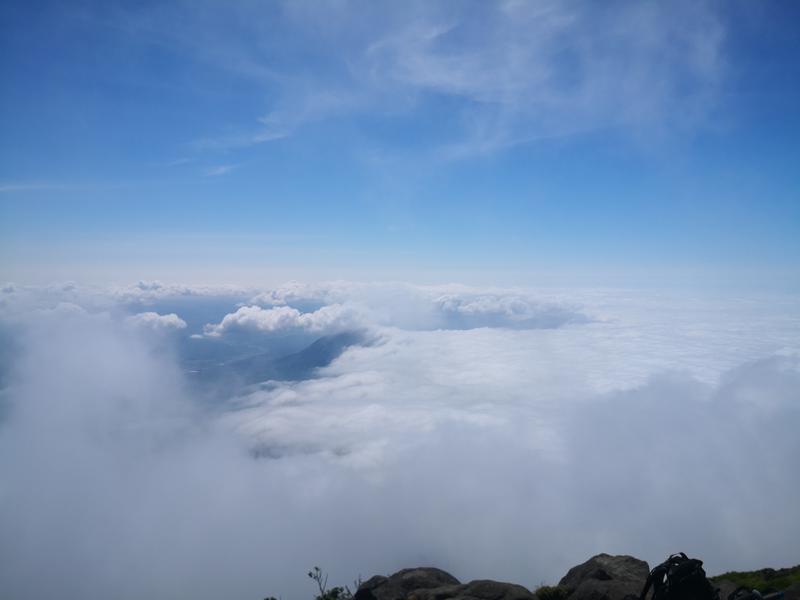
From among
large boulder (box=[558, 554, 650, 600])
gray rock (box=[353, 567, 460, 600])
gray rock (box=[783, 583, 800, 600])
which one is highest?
gray rock (box=[783, 583, 800, 600])

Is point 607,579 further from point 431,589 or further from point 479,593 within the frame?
point 431,589

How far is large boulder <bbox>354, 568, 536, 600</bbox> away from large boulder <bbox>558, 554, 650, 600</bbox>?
10.8ft

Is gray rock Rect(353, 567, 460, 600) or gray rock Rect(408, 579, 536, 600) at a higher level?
gray rock Rect(408, 579, 536, 600)

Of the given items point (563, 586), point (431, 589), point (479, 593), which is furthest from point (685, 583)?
point (563, 586)

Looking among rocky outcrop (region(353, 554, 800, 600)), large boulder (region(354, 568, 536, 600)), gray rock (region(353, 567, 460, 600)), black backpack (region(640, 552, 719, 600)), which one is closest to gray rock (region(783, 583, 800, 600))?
rocky outcrop (region(353, 554, 800, 600))

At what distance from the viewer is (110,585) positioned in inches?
7657

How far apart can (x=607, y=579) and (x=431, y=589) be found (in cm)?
1131

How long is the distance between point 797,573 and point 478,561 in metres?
190

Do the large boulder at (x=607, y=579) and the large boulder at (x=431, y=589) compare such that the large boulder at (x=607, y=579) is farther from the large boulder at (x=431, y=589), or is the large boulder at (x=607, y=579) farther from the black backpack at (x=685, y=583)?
the black backpack at (x=685, y=583)

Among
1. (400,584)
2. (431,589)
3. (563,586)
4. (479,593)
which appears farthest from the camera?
(400,584)

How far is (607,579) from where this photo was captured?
84.2ft

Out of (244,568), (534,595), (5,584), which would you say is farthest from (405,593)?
(5,584)

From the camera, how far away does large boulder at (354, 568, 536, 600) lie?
75.9 ft

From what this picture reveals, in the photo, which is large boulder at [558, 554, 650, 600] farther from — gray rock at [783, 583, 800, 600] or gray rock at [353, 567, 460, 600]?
gray rock at [353, 567, 460, 600]
